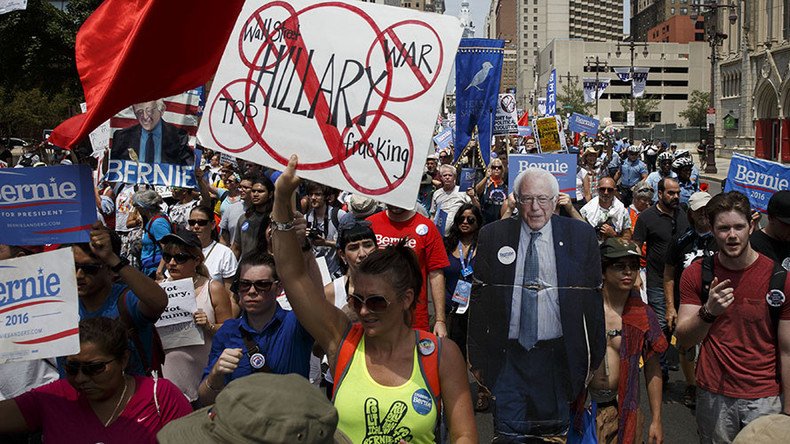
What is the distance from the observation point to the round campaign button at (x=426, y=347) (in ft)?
10.5

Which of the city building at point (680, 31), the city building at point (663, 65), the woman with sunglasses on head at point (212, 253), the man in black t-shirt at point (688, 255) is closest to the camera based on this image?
the woman with sunglasses on head at point (212, 253)

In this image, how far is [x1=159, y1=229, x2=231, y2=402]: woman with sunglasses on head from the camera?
4.66 meters

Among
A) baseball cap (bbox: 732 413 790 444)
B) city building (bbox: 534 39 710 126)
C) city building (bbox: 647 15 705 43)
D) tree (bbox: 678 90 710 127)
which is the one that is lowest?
baseball cap (bbox: 732 413 790 444)

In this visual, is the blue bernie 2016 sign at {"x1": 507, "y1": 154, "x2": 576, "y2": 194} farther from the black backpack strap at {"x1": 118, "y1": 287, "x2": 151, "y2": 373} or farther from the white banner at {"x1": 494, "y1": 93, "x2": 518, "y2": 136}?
the white banner at {"x1": 494, "y1": 93, "x2": 518, "y2": 136}

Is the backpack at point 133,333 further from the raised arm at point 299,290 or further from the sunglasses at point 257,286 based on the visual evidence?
the raised arm at point 299,290

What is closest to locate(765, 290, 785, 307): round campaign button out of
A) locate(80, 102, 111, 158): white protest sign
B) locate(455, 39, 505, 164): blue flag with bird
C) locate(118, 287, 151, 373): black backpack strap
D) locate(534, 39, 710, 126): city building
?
locate(118, 287, 151, 373): black backpack strap

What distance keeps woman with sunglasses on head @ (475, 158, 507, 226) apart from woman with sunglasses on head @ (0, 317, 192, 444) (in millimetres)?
7190

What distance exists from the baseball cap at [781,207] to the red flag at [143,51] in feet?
11.7

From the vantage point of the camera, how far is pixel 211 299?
5.13m

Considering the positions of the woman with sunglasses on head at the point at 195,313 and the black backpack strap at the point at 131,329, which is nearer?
the black backpack strap at the point at 131,329

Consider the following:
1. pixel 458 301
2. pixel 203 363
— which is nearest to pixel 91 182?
pixel 203 363

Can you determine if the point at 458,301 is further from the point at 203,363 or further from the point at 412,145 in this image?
the point at 412,145

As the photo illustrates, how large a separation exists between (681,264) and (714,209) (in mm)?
2272

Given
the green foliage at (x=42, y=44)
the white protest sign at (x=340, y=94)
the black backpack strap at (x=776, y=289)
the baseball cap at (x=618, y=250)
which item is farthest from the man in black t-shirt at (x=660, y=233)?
A: the green foliage at (x=42, y=44)
